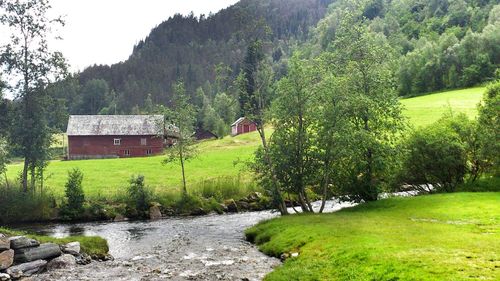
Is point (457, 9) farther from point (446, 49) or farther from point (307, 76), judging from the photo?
point (307, 76)

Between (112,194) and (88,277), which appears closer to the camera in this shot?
(88,277)

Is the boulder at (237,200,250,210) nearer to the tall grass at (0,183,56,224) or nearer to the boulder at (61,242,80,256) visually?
the tall grass at (0,183,56,224)

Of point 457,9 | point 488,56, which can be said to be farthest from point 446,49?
point 457,9

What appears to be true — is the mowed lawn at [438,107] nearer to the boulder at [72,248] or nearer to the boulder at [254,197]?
the boulder at [254,197]

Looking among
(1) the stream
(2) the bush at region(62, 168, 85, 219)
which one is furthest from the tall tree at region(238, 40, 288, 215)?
(2) the bush at region(62, 168, 85, 219)

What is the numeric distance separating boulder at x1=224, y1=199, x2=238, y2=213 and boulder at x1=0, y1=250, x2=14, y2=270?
26.1 m

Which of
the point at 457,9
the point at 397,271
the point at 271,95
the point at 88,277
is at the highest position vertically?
the point at 457,9

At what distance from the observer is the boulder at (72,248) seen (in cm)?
2753

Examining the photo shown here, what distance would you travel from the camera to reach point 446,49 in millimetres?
132125

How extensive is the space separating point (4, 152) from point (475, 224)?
146ft

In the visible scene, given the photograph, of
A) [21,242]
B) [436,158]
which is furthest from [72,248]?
[436,158]

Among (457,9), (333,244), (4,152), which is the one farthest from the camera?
(457,9)

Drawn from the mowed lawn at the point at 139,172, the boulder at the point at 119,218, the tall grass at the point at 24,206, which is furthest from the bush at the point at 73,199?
the boulder at the point at 119,218

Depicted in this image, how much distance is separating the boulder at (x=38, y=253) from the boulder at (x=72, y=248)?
29.4 inches
